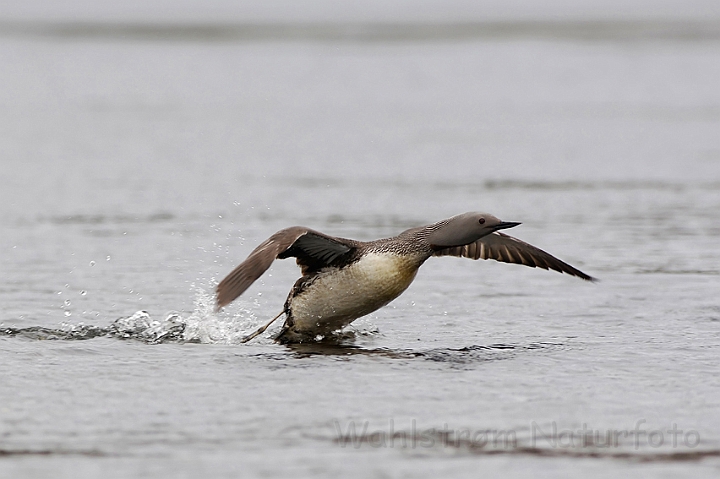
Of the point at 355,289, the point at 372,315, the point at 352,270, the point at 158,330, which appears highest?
the point at 352,270

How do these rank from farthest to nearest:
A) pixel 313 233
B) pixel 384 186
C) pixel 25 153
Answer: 1. pixel 25 153
2. pixel 384 186
3. pixel 313 233

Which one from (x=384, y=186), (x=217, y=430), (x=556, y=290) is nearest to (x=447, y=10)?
(x=384, y=186)

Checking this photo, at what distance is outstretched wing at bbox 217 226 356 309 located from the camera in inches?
348

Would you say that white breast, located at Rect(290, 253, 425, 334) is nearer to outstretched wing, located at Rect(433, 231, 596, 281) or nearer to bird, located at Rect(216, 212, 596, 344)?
bird, located at Rect(216, 212, 596, 344)

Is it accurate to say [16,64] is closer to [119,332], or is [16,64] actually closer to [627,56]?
[627,56]

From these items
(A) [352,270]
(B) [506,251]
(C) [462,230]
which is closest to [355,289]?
(A) [352,270]

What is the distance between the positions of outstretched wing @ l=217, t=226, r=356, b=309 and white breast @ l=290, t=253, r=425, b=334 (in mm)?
151

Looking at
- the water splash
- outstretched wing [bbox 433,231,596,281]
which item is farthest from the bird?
outstretched wing [bbox 433,231,596,281]

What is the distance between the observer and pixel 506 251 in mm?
11164

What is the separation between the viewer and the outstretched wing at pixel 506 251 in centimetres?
1096

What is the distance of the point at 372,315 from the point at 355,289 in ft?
5.37

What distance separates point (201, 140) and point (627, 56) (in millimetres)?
20364

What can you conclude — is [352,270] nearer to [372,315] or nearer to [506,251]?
[372,315]

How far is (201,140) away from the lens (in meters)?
23.1
